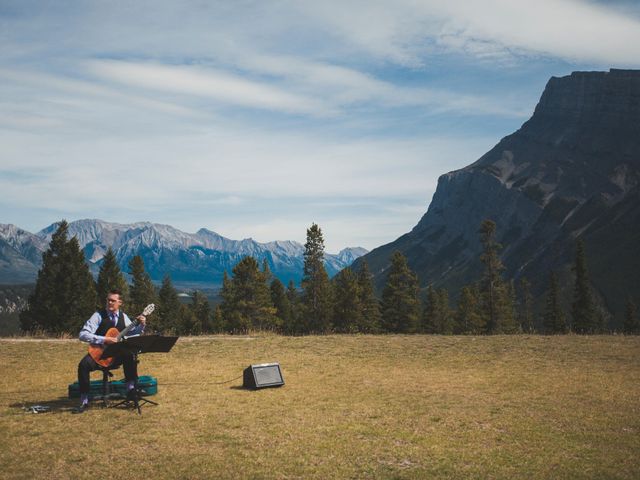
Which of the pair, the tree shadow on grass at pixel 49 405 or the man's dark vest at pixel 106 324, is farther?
the man's dark vest at pixel 106 324

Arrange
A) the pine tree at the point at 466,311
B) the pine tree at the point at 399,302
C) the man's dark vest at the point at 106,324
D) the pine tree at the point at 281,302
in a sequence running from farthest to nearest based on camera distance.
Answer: the pine tree at the point at 281,302, the pine tree at the point at 466,311, the pine tree at the point at 399,302, the man's dark vest at the point at 106,324

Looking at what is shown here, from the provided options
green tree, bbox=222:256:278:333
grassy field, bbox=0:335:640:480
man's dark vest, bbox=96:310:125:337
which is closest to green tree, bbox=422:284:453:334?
green tree, bbox=222:256:278:333

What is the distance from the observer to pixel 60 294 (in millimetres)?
52938

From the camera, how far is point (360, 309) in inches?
2650

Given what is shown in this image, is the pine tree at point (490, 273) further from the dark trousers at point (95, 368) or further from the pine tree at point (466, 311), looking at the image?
the dark trousers at point (95, 368)

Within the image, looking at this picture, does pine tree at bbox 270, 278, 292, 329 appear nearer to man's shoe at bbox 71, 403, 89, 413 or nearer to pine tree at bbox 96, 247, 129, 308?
pine tree at bbox 96, 247, 129, 308

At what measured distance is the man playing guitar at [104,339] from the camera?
12.7 metres

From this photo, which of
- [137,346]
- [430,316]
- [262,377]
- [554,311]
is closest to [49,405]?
[137,346]

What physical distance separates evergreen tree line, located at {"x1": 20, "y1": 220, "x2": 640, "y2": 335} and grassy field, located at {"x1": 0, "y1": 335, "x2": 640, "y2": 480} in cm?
2863

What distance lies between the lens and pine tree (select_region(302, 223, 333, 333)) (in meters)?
66.1

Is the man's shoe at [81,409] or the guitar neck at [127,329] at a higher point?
the guitar neck at [127,329]

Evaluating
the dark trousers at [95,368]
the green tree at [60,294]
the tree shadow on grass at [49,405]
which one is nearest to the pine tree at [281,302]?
→ the green tree at [60,294]

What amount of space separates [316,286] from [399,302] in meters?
10.9

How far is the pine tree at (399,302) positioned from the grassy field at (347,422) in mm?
44588
